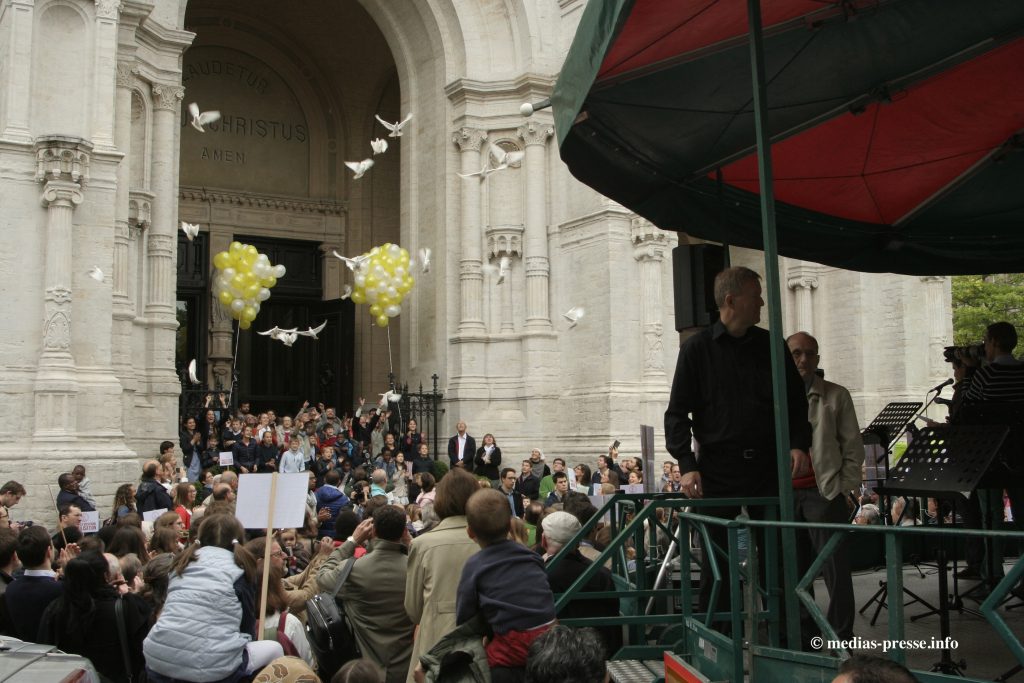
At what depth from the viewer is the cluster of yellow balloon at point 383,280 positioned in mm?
20984

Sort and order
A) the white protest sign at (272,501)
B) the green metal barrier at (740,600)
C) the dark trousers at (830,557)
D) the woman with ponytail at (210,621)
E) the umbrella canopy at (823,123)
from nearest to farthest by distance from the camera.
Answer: the green metal barrier at (740,600) < the woman with ponytail at (210,621) < the dark trousers at (830,557) < the umbrella canopy at (823,123) < the white protest sign at (272,501)

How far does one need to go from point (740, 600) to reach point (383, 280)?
17141 mm

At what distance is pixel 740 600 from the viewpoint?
4.43m

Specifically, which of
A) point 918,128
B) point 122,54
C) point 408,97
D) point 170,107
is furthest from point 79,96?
point 918,128

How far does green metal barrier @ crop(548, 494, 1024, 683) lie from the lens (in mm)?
3729

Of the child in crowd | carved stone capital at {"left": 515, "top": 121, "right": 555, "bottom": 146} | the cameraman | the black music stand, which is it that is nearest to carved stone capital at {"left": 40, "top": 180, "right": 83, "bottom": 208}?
carved stone capital at {"left": 515, "top": 121, "right": 555, "bottom": 146}

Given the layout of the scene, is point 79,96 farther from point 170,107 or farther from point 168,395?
point 168,395

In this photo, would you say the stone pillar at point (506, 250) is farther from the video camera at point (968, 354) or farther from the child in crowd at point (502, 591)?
the child in crowd at point (502, 591)

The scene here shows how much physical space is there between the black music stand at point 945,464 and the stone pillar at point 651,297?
54.3 feet

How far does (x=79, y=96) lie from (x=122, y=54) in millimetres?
2521

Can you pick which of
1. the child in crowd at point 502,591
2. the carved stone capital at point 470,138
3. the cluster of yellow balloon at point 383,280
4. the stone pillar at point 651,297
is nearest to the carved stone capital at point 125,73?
the cluster of yellow balloon at point 383,280

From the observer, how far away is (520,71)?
23719mm

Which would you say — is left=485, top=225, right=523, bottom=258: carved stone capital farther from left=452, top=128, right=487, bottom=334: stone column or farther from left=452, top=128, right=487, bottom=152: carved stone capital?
left=452, top=128, right=487, bottom=152: carved stone capital

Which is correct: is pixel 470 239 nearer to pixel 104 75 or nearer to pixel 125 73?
pixel 125 73
